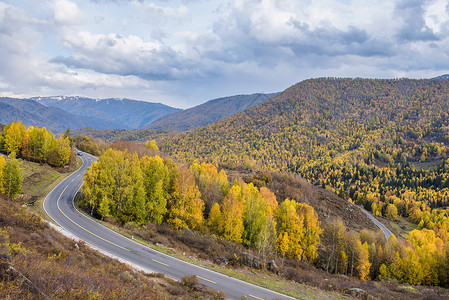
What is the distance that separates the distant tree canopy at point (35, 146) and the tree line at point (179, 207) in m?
29.7

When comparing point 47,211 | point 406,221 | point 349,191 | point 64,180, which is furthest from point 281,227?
point 349,191

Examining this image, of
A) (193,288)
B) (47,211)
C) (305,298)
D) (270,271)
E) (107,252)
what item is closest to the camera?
(193,288)

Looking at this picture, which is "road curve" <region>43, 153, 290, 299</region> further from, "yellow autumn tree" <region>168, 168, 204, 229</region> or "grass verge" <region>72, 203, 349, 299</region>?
"yellow autumn tree" <region>168, 168, 204, 229</region>

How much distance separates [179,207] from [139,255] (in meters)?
17.4

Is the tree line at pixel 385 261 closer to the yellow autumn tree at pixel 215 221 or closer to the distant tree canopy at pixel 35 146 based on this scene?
the yellow autumn tree at pixel 215 221

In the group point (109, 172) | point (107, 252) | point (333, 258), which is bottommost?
point (333, 258)

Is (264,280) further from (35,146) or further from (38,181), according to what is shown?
(35,146)

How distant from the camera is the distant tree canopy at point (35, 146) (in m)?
62.0

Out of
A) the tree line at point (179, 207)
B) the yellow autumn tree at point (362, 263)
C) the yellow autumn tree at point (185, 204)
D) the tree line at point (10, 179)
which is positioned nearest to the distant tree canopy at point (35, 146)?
the tree line at point (10, 179)

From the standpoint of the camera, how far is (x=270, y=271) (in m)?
30.0

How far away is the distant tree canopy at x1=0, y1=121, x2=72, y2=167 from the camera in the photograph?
62.0 meters

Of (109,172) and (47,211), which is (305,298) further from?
(47,211)

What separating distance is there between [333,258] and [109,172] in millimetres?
50627

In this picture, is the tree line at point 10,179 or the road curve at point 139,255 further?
the tree line at point 10,179
